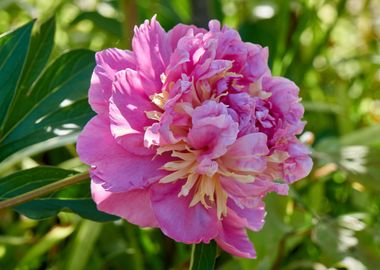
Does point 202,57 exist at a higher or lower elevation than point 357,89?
higher

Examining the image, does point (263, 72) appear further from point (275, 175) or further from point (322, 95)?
point (322, 95)

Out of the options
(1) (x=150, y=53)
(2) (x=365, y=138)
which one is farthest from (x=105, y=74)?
(2) (x=365, y=138)

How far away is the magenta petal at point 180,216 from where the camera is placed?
540 mm

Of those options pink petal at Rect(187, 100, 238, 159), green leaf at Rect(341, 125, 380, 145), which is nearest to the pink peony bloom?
pink petal at Rect(187, 100, 238, 159)

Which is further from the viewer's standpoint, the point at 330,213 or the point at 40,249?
the point at 330,213

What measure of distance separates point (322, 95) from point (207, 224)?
0.93 m

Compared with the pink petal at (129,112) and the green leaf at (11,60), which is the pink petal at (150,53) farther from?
the green leaf at (11,60)

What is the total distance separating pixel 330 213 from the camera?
49.2 inches

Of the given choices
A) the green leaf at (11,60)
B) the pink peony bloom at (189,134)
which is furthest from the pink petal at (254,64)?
the green leaf at (11,60)

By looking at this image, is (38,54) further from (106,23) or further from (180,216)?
(106,23)

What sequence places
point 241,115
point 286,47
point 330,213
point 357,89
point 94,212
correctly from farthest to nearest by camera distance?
point 357,89, point 286,47, point 330,213, point 94,212, point 241,115

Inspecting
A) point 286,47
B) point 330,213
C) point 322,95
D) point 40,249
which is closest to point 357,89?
point 322,95

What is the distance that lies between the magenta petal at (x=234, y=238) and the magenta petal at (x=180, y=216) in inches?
0.9

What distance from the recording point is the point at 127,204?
55cm
